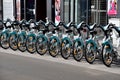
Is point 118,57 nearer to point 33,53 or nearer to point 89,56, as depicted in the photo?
point 89,56

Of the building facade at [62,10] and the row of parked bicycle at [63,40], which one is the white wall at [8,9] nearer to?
the building facade at [62,10]

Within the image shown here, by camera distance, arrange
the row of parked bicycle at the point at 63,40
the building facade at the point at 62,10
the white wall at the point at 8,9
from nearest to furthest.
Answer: the row of parked bicycle at the point at 63,40 < the building facade at the point at 62,10 < the white wall at the point at 8,9

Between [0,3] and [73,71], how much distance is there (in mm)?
12366

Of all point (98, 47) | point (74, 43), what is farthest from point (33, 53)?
point (98, 47)

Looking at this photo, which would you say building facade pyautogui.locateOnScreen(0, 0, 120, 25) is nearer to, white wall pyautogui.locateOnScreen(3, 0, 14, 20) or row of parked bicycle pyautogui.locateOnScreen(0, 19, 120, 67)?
white wall pyautogui.locateOnScreen(3, 0, 14, 20)

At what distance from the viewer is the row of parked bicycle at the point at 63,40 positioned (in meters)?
10.2

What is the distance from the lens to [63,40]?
1109 centimetres

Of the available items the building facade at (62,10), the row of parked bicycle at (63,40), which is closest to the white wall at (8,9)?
the building facade at (62,10)

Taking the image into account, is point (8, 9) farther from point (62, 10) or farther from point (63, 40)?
point (63, 40)

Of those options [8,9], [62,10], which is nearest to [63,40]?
[62,10]

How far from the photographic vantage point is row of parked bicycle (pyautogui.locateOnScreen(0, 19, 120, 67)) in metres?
10.2

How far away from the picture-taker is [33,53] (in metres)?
12.0

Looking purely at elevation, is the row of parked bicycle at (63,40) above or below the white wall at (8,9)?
below

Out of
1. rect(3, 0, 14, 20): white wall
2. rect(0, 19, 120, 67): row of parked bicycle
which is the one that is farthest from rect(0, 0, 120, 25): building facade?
rect(0, 19, 120, 67): row of parked bicycle
